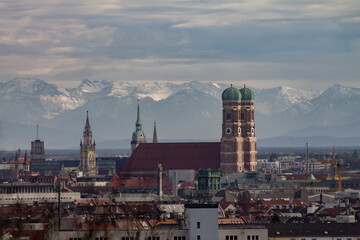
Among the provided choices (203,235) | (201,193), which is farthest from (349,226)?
(201,193)

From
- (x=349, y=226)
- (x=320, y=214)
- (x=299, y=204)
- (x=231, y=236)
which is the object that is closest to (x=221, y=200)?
(x=299, y=204)

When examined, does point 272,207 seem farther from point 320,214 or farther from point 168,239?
point 168,239

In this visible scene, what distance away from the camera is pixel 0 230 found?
249ft

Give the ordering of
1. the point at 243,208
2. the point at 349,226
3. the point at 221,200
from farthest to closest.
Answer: the point at 221,200
the point at 243,208
the point at 349,226

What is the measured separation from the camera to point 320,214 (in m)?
130

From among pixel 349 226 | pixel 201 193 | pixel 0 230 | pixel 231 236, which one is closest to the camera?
pixel 0 230

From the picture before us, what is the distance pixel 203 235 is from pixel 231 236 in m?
3.39

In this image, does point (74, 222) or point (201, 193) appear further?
point (201, 193)

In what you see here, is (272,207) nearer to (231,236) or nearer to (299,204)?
(299,204)

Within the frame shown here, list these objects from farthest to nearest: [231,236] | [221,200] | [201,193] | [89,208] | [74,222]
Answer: [201,193] → [221,200] → [89,208] → [74,222] → [231,236]

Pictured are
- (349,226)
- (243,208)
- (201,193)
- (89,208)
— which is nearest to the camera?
(349,226)

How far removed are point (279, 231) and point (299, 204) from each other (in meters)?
61.2

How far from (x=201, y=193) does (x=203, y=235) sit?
115 metres

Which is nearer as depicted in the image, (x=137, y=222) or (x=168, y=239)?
(x=168, y=239)
